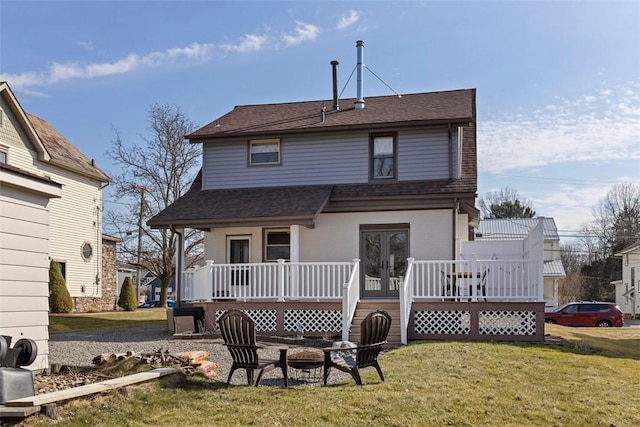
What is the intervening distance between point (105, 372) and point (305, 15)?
326 inches

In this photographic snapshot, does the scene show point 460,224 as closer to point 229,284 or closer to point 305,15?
point 229,284

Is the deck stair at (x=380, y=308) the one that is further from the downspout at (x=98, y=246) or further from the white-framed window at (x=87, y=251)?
the downspout at (x=98, y=246)

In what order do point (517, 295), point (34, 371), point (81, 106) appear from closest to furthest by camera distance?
point (34, 371) < point (517, 295) < point (81, 106)

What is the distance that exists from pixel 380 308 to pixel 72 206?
19.0m

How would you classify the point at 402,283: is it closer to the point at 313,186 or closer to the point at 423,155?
the point at 423,155

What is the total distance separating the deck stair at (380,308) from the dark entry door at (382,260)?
177 cm

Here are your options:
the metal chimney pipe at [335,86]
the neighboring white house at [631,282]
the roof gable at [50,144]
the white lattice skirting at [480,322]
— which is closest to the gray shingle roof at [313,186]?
the metal chimney pipe at [335,86]

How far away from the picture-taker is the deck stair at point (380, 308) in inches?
542

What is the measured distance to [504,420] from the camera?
22.0 feet

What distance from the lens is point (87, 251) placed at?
29.9 meters

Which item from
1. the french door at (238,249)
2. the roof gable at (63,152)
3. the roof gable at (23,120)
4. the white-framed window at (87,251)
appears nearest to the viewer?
the french door at (238,249)

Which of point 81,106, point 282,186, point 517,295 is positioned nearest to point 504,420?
point 517,295

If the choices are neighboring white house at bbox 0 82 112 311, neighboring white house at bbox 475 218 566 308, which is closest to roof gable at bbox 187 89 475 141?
neighboring white house at bbox 0 82 112 311

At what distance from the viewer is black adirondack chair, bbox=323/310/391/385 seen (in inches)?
320
